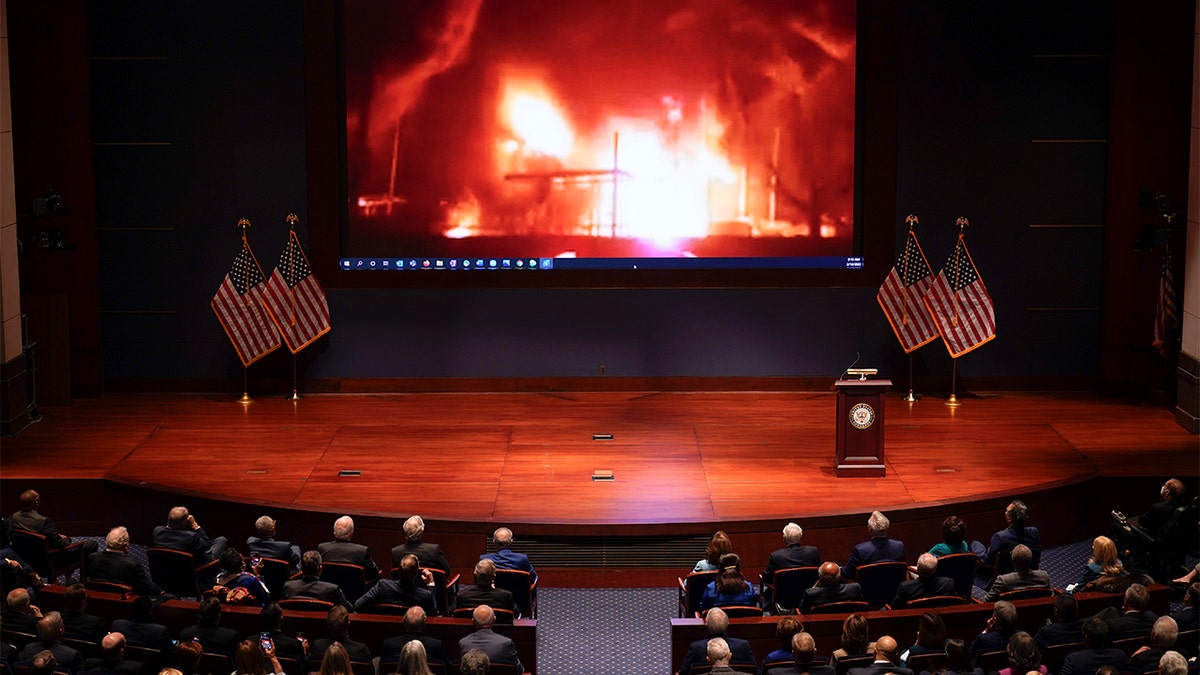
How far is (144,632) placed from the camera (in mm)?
7797

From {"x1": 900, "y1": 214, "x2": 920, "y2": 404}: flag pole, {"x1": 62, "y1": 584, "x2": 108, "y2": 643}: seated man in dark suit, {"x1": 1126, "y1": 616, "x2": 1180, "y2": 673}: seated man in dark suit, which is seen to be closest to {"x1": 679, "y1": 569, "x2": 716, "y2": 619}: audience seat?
{"x1": 1126, "y1": 616, "x2": 1180, "y2": 673}: seated man in dark suit

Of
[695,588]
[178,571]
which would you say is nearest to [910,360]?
[695,588]

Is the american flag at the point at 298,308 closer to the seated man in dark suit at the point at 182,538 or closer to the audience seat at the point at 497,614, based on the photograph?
the seated man in dark suit at the point at 182,538

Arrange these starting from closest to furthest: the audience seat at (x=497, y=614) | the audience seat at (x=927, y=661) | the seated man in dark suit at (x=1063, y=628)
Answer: the audience seat at (x=927, y=661)
the seated man in dark suit at (x=1063, y=628)
the audience seat at (x=497, y=614)

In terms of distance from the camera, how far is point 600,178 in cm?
1354

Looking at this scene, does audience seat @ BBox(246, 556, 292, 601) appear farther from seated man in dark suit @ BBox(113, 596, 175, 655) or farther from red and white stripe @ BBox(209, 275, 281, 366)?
red and white stripe @ BBox(209, 275, 281, 366)

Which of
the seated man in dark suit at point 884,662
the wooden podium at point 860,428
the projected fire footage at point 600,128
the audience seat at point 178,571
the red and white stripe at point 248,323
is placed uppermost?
the projected fire footage at point 600,128

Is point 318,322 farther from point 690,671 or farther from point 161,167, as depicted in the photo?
point 690,671

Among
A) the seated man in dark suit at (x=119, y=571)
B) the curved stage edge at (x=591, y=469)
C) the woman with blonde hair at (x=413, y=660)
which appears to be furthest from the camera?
the curved stage edge at (x=591, y=469)

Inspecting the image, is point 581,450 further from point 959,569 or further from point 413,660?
point 413,660

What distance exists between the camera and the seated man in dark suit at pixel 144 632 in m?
7.79

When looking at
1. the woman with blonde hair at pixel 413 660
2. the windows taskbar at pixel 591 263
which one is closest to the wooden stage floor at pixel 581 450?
the windows taskbar at pixel 591 263

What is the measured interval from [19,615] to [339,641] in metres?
1.68

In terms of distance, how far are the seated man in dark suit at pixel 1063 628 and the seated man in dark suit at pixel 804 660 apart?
48.0 inches
